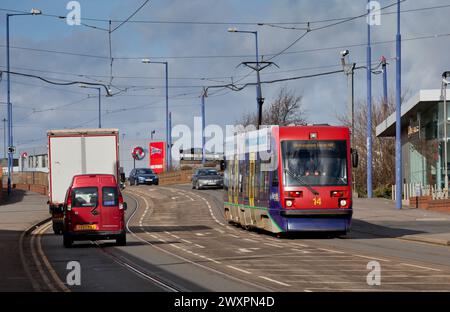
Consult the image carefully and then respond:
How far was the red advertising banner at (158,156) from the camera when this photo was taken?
98.4 meters

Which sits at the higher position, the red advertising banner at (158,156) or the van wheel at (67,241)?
the red advertising banner at (158,156)

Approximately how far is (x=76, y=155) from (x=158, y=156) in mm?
66402

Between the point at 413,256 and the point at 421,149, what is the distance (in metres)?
30.0

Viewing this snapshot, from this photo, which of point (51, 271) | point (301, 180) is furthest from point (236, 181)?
point (51, 271)

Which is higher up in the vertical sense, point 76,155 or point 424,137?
point 424,137

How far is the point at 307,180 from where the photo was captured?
2755cm

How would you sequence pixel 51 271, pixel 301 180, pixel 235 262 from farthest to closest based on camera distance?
pixel 301 180 → pixel 235 262 → pixel 51 271

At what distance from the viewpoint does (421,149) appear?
50625 millimetres

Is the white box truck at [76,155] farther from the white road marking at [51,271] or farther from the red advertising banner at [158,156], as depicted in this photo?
the red advertising banner at [158,156]

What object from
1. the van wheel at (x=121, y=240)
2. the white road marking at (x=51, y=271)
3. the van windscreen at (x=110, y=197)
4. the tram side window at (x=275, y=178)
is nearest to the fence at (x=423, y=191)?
the tram side window at (x=275, y=178)

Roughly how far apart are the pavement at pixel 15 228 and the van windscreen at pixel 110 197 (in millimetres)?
2839

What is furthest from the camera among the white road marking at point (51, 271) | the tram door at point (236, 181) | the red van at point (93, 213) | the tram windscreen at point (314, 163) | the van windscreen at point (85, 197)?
the tram door at point (236, 181)

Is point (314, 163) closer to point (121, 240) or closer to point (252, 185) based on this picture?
point (252, 185)
